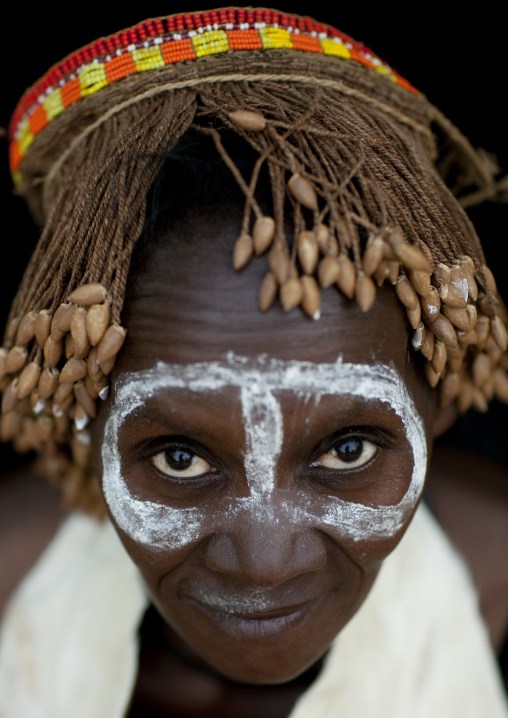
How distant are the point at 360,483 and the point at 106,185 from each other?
785 millimetres

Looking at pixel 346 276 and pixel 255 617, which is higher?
pixel 346 276

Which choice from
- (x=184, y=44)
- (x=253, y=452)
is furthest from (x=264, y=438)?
(x=184, y=44)

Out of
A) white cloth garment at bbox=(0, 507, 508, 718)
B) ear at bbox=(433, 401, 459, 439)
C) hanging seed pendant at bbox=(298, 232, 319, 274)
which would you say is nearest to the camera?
hanging seed pendant at bbox=(298, 232, 319, 274)

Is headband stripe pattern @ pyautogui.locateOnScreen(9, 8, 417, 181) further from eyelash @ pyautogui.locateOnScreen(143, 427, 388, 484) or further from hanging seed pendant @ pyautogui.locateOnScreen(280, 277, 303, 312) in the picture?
eyelash @ pyautogui.locateOnScreen(143, 427, 388, 484)

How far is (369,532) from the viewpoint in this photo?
1.48 meters

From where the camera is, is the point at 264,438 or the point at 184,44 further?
the point at 184,44

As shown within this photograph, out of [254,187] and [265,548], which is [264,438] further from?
[254,187]

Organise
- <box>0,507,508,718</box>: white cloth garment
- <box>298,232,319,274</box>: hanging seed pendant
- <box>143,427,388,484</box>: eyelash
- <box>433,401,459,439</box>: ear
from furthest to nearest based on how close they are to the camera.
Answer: <box>0,507,508,718</box>: white cloth garment < <box>433,401,459,439</box>: ear < <box>143,427,388,484</box>: eyelash < <box>298,232,319,274</box>: hanging seed pendant

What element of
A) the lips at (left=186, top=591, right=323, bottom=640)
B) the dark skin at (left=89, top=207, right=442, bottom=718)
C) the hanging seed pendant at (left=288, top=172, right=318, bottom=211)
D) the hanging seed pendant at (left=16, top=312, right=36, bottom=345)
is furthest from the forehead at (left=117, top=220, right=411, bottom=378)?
the lips at (left=186, top=591, right=323, bottom=640)

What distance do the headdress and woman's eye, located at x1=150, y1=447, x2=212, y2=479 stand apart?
19 cm

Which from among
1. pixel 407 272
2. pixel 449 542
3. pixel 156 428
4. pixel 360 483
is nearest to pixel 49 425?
pixel 156 428

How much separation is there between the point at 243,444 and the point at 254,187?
1.53 ft

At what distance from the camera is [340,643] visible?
2082 millimetres

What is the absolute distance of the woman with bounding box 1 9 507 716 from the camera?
1.31m
